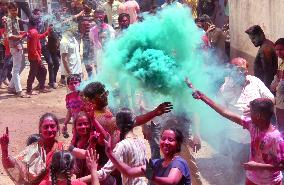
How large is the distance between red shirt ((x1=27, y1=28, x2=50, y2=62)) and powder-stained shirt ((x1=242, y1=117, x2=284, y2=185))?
7477mm

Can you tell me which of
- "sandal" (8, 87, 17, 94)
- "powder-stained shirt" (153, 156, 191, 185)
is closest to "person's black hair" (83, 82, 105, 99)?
"powder-stained shirt" (153, 156, 191, 185)

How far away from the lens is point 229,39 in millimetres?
11508

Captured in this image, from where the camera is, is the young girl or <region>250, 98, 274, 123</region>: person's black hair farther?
<region>250, 98, 274, 123</region>: person's black hair

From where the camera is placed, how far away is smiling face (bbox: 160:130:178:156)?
162 inches

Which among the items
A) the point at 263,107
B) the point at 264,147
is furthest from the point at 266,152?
the point at 263,107

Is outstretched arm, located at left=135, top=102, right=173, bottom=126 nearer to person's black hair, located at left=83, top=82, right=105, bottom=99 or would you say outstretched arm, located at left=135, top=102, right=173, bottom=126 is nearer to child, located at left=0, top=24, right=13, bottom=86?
person's black hair, located at left=83, top=82, right=105, bottom=99

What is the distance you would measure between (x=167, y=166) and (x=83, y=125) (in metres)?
1.19

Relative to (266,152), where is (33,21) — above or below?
above

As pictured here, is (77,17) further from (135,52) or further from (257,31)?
(135,52)

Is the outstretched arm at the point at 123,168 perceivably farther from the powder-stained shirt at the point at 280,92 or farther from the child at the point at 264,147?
the powder-stained shirt at the point at 280,92

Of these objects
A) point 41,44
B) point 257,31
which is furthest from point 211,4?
point 257,31

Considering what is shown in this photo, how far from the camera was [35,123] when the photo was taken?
32.6 ft

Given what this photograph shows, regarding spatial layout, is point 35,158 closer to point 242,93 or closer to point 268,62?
point 242,93

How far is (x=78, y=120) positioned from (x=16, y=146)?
4.07 meters
